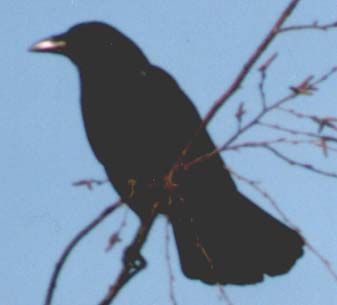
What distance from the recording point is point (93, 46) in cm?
407

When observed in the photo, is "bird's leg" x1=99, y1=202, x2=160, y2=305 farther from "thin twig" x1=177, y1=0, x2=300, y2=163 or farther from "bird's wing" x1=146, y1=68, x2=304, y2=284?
"bird's wing" x1=146, y1=68, x2=304, y2=284

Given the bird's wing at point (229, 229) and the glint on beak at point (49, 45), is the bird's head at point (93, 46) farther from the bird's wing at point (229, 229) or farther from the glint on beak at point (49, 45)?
the bird's wing at point (229, 229)

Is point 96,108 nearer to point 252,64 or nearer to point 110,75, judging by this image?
point 110,75

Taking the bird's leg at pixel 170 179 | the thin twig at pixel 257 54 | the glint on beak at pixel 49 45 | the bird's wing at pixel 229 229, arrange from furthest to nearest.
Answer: the glint on beak at pixel 49 45 < the bird's wing at pixel 229 229 < the bird's leg at pixel 170 179 < the thin twig at pixel 257 54

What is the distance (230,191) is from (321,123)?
1.62 metres

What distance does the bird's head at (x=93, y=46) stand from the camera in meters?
4.01

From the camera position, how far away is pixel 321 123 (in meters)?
2.15

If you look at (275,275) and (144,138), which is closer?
(275,275)

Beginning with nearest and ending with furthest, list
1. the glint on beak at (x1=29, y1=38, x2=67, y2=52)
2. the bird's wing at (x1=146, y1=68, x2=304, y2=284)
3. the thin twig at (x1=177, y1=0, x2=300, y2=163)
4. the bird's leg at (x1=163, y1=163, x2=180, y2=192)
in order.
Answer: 1. the thin twig at (x1=177, y1=0, x2=300, y2=163)
2. the bird's leg at (x1=163, y1=163, x2=180, y2=192)
3. the bird's wing at (x1=146, y1=68, x2=304, y2=284)
4. the glint on beak at (x1=29, y1=38, x2=67, y2=52)

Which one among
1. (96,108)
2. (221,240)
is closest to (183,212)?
(221,240)

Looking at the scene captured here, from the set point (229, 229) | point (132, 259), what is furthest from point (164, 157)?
point (132, 259)

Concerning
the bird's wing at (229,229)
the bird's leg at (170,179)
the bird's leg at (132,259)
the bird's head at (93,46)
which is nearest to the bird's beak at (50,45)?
the bird's head at (93,46)

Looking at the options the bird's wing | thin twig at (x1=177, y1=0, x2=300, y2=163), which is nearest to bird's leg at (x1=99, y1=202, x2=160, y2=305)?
thin twig at (x1=177, y1=0, x2=300, y2=163)

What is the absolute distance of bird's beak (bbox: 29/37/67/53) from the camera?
391 centimetres
